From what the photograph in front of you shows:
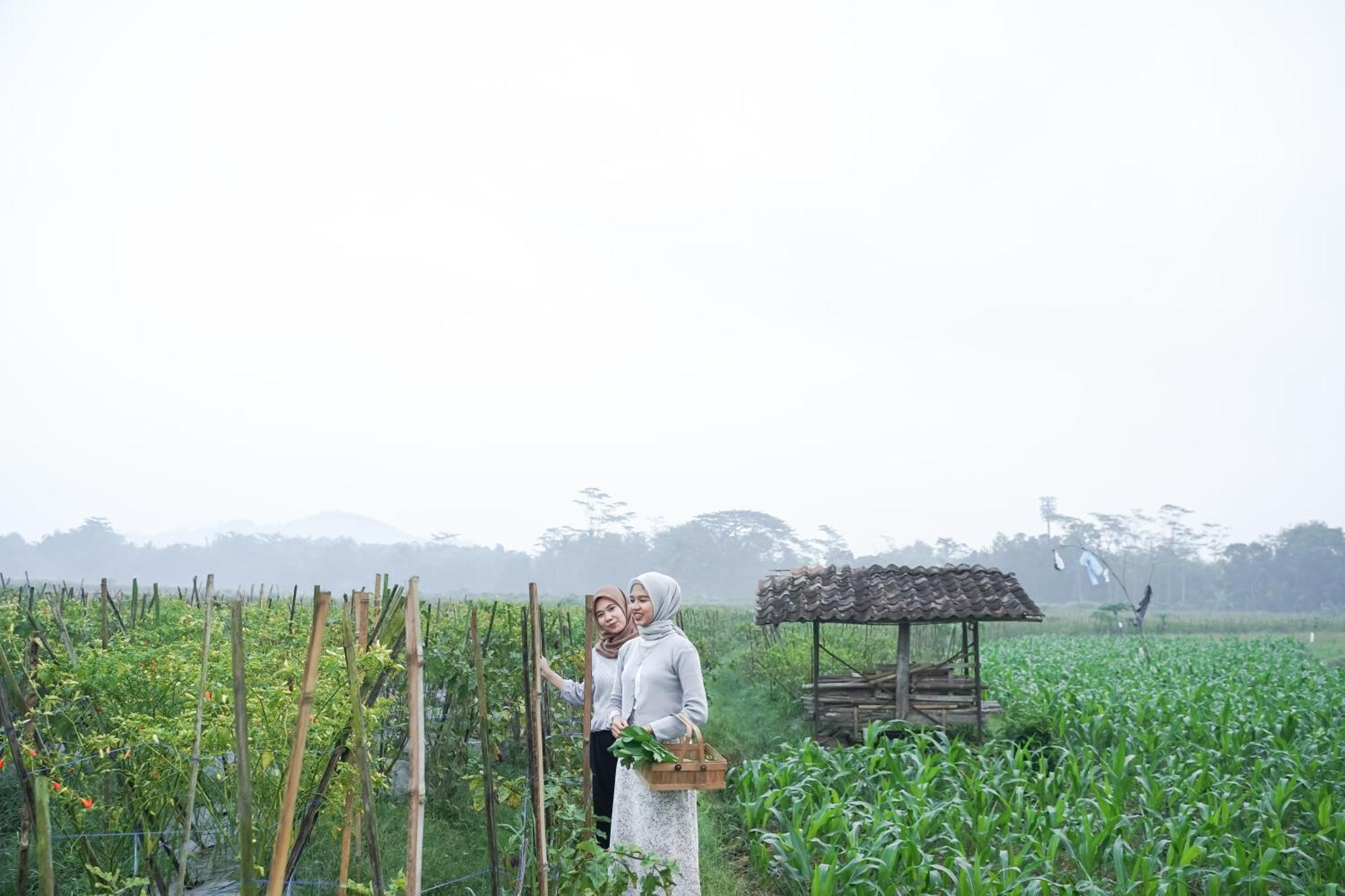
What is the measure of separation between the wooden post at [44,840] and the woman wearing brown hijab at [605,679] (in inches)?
99.1

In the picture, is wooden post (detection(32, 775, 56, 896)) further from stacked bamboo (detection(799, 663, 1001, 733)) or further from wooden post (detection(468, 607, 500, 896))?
stacked bamboo (detection(799, 663, 1001, 733))

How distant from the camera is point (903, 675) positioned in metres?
9.84

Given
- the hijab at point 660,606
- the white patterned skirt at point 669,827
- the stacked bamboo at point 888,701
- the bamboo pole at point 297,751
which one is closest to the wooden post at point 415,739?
the bamboo pole at point 297,751

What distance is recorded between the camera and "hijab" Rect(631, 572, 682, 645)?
4.27m

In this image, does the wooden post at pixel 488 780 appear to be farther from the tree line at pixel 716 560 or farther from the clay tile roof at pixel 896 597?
the tree line at pixel 716 560

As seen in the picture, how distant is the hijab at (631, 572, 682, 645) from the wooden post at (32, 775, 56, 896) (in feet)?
7.95

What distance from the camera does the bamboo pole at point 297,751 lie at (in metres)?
2.25

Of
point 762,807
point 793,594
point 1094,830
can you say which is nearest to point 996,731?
point 793,594

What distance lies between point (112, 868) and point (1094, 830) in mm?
→ 6438

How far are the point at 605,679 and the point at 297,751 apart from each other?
2.66 meters

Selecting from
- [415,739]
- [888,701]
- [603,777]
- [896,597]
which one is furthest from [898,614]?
[415,739]

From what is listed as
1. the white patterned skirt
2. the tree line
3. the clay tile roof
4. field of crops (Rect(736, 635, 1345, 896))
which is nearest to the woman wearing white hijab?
the white patterned skirt

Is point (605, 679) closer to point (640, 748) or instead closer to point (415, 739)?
point (640, 748)

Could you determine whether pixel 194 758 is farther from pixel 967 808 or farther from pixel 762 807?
pixel 967 808
